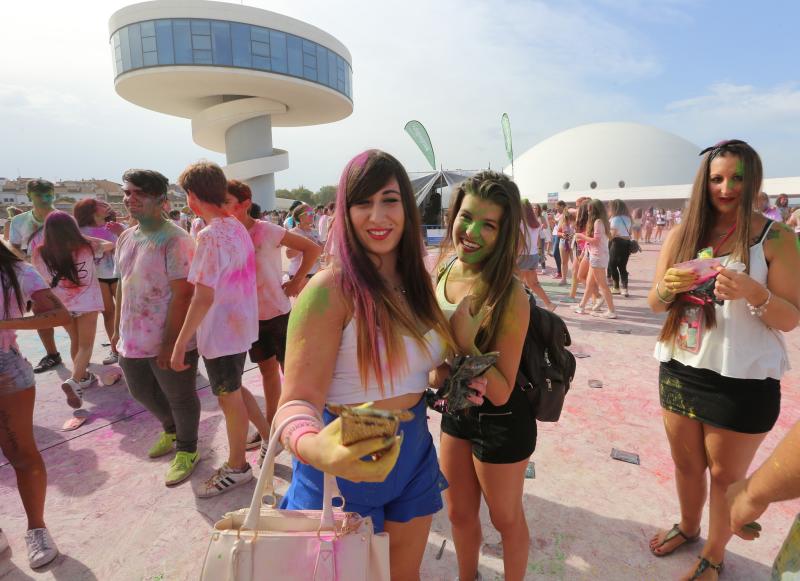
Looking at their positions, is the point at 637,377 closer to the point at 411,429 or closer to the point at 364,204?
the point at 411,429

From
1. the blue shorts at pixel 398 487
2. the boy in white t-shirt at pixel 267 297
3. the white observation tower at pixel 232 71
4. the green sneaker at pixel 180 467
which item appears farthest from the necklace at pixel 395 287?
the white observation tower at pixel 232 71

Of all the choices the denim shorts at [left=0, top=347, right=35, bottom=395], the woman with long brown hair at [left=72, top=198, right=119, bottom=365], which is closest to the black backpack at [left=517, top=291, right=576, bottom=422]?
the denim shorts at [left=0, top=347, right=35, bottom=395]

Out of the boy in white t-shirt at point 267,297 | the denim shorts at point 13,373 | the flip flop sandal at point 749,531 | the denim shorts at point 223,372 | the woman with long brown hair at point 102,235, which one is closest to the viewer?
the flip flop sandal at point 749,531

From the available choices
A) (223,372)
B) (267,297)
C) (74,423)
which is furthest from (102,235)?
(223,372)

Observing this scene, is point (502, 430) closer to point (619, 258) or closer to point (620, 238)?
point (620, 238)

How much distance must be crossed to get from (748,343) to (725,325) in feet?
0.35

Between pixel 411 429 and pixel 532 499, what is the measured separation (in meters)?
1.79

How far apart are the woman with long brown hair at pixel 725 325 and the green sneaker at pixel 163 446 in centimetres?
350

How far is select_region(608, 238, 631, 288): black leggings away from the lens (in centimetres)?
802

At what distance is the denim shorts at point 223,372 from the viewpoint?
2705 mm

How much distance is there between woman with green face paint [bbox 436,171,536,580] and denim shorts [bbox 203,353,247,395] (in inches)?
62.2

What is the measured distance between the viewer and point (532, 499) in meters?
2.71

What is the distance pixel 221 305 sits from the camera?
2.64 metres

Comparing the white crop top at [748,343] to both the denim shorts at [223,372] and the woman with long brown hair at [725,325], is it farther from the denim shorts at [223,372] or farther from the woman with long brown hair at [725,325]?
the denim shorts at [223,372]
